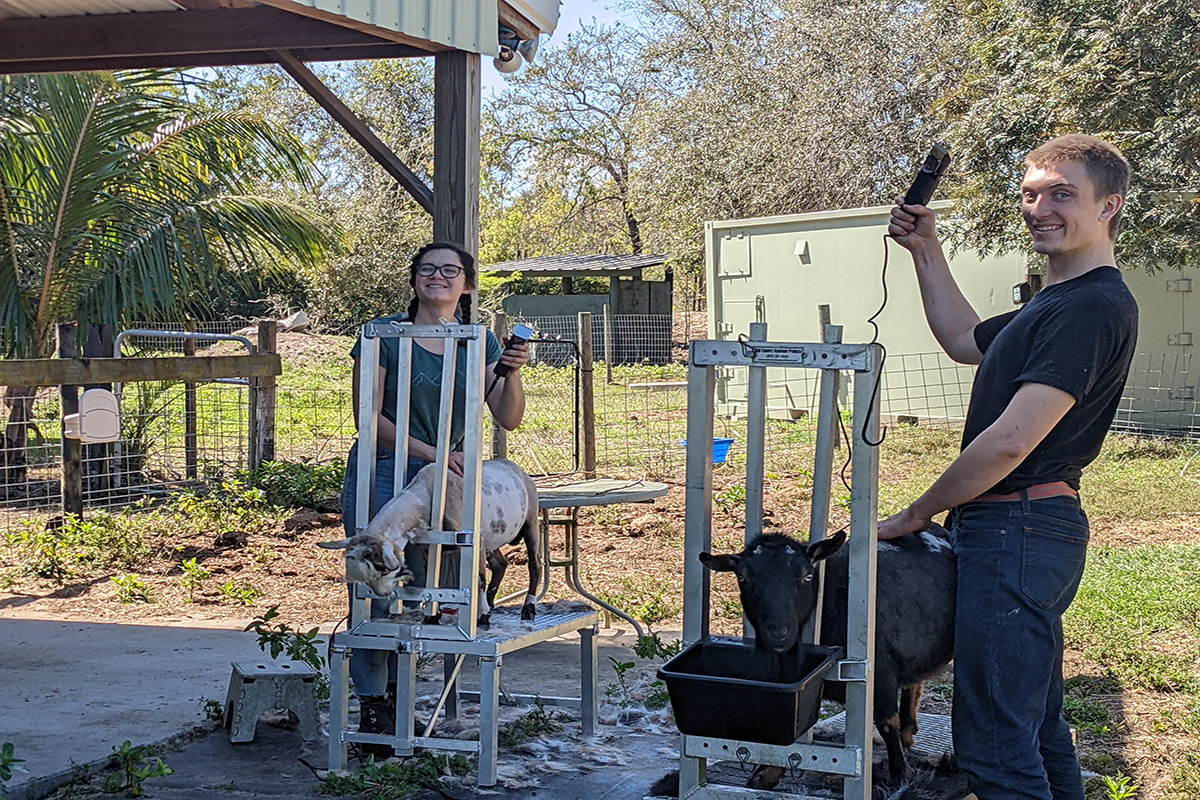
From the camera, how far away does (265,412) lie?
9.95 meters

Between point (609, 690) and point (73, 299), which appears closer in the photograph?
point (609, 690)

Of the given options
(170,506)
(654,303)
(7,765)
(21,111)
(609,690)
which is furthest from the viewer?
(654,303)

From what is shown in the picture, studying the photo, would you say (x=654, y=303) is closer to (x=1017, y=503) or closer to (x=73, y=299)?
(x=73, y=299)

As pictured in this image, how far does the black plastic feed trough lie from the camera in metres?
2.92

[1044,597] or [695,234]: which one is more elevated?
[695,234]

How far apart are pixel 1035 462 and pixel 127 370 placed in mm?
6827

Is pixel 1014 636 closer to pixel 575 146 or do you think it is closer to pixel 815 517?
pixel 815 517

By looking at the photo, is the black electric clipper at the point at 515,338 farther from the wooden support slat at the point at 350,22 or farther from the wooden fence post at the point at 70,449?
the wooden fence post at the point at 70,449

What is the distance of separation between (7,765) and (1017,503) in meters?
3.06

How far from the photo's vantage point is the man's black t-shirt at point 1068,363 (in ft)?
9.52

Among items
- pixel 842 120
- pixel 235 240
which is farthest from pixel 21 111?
pixel 842 120

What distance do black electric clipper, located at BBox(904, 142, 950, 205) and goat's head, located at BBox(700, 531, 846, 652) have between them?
1.01 meters

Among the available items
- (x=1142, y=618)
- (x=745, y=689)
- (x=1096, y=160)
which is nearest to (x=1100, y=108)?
(x=1142, y=618)

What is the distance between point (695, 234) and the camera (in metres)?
26.1
